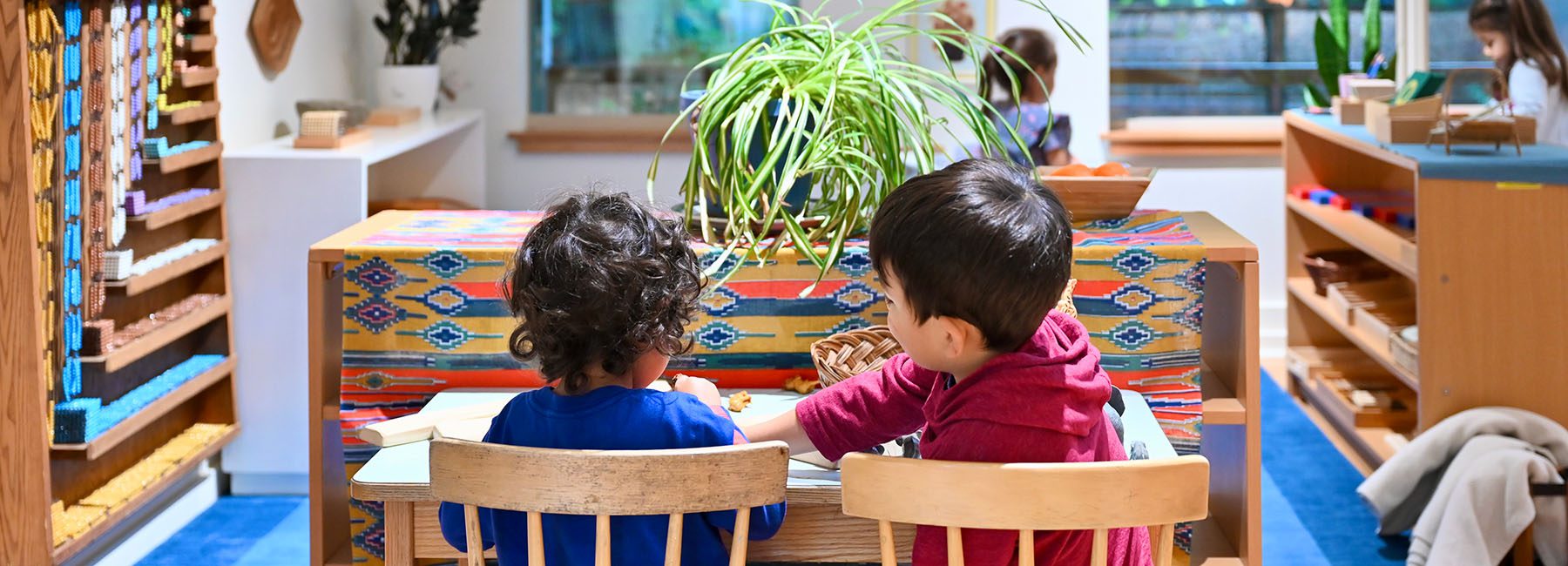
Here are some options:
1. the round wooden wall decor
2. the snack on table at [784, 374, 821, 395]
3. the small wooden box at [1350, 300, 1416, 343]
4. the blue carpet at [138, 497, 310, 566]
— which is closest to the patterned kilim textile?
the snack on table at [784, 374, 821, 395]

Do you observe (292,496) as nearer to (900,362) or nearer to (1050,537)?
(900,362)

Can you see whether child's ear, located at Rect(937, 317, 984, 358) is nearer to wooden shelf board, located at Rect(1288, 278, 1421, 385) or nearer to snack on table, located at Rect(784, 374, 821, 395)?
snack on table, located at Rect(784, 374, 821, 395)

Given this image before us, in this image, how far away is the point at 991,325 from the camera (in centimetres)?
134

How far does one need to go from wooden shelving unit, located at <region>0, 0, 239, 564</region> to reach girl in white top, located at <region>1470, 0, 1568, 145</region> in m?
3.29

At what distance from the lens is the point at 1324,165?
14.6ft

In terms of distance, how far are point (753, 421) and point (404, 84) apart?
3.21 metres

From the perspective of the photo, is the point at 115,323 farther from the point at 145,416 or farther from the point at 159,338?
the point at 145,416

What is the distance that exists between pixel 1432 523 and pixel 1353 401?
914 millimetres

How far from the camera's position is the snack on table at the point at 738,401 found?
6.30 ft

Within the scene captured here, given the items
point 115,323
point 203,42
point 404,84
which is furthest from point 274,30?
point 115,323

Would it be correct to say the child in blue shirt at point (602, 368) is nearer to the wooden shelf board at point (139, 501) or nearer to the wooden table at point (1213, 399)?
the wooden table at point (1213, 399)

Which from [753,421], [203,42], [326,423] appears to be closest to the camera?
[753,421]

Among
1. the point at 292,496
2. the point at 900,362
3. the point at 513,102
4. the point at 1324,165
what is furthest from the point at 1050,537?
the point at 513,102

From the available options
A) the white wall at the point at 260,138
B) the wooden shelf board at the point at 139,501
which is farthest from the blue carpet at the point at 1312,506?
the wooden shelf board at the point at 139,501
